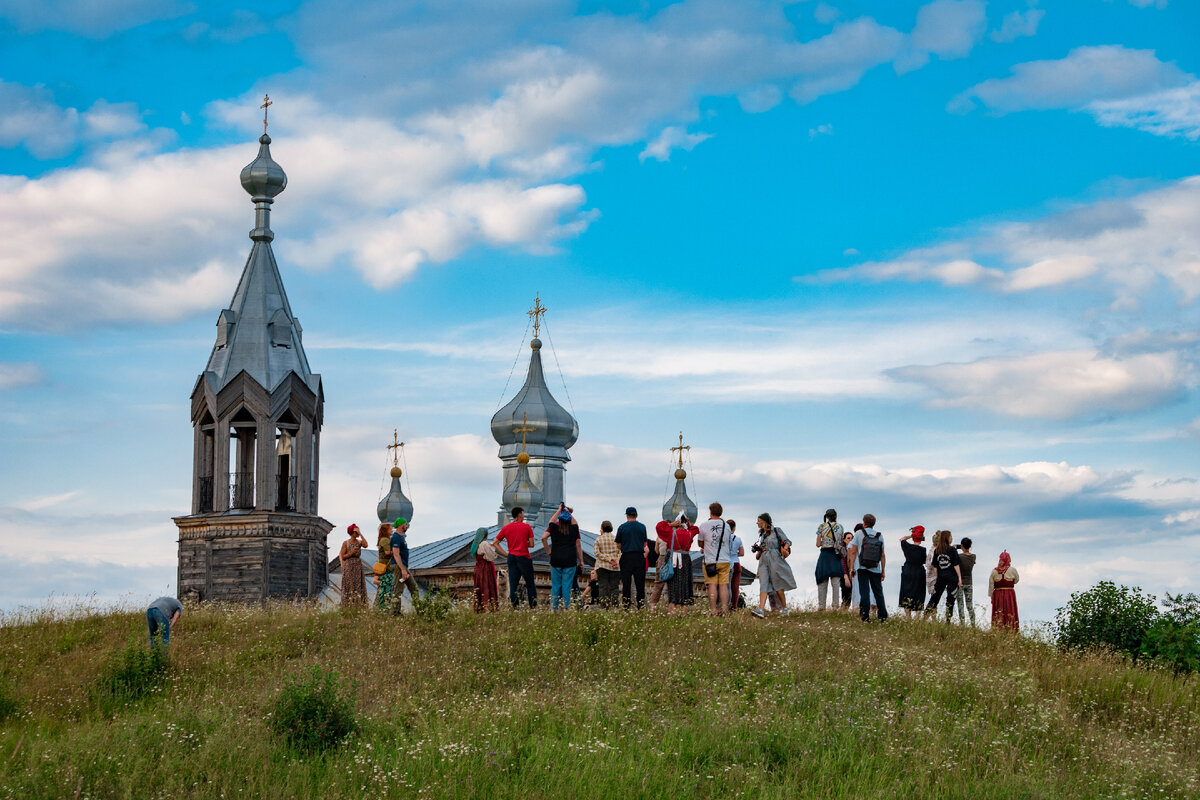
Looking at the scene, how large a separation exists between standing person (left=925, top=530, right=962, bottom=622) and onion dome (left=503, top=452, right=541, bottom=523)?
2441 cm

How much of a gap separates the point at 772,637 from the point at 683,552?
9.52 ft

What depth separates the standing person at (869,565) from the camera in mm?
20875

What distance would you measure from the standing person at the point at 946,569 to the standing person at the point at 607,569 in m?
4.97

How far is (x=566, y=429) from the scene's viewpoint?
49438mm

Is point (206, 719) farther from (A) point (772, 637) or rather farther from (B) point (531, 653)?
(A) point (772, 637)

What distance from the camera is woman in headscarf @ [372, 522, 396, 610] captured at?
70.0 feet

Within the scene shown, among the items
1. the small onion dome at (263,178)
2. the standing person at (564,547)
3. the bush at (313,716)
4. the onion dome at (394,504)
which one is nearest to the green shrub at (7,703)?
the bush at (313,716)

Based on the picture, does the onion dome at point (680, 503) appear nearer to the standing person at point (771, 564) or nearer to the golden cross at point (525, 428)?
the golden cross at point (525, 428)

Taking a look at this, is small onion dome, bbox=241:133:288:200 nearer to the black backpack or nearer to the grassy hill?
the grassy hill

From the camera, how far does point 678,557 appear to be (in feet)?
72.1

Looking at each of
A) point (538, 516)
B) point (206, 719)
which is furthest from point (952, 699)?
point (538, 516)

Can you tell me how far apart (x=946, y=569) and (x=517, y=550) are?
681cm

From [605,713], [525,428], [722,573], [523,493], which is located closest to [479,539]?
[722,573]

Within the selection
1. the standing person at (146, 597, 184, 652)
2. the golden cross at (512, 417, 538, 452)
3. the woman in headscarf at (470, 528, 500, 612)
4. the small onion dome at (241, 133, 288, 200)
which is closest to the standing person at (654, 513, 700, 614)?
the woman in headscarf at (470, 528, 500, 612)
